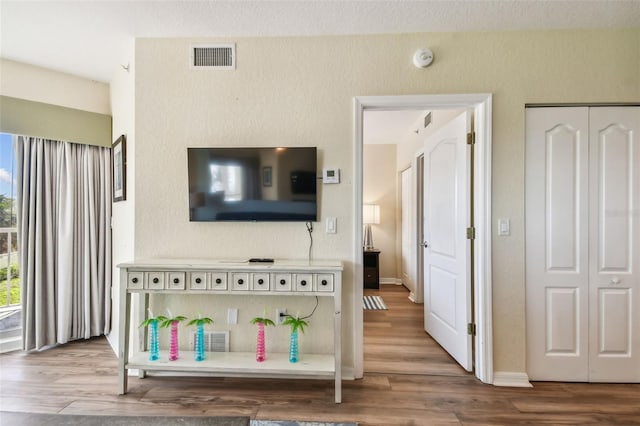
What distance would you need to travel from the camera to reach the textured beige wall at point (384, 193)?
508cm

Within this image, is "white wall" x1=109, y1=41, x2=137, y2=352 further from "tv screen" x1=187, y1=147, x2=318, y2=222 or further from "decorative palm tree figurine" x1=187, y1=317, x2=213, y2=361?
"decorative palm tree figurine" x1=187, y1=317, x2=213, y2=361

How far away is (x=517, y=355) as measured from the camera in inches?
81.7

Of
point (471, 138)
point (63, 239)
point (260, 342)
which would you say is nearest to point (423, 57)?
point (471, 138)

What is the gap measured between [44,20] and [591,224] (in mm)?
4300

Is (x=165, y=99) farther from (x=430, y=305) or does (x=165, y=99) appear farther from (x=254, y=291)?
(x=430, y=305)

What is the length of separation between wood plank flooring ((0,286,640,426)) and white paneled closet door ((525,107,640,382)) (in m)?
0.22

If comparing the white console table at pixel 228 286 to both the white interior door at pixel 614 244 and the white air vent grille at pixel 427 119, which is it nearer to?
the white interior door at pixel 614 244

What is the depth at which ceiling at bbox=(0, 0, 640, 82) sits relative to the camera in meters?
1.88

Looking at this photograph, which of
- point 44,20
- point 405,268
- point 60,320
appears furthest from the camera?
point 405,268

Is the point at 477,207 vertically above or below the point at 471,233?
above

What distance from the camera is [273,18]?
1996 mm

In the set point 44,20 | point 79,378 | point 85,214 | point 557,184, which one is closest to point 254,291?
point 79,378

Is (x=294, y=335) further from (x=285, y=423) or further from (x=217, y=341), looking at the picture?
(x=217, y=341)

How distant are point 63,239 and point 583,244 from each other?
442cm
